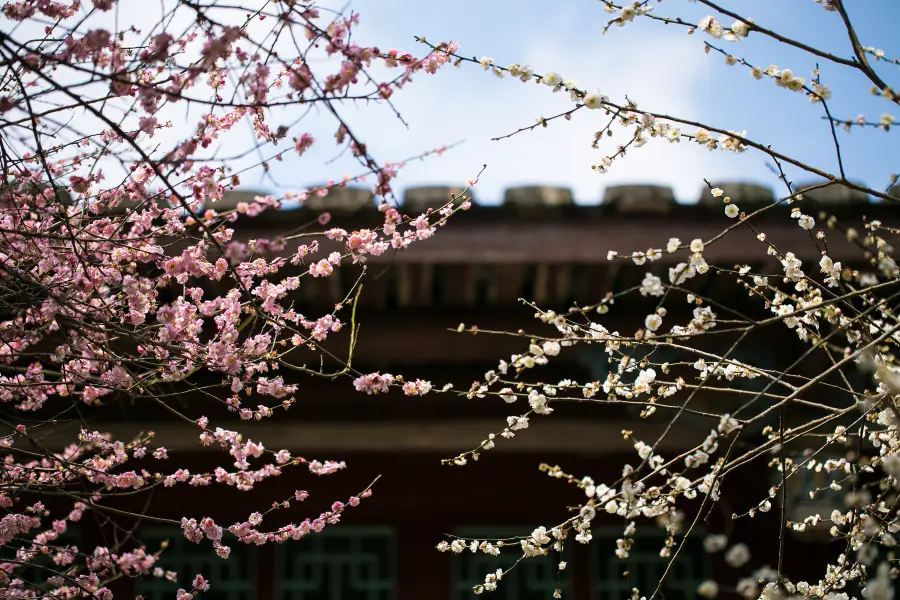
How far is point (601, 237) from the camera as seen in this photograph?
12.0 feet

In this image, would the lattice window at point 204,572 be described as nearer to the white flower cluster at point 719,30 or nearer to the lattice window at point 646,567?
the lattice window at point 646,567

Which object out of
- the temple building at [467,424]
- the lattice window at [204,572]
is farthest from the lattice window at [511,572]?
the lattice window at [204,572]

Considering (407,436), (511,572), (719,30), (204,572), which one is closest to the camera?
(719,30)

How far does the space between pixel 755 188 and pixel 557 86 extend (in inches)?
65.5

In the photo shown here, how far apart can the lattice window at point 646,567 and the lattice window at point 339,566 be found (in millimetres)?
1033

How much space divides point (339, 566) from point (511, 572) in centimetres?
86

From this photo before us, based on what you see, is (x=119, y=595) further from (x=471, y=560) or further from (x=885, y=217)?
(x=885, y=217)

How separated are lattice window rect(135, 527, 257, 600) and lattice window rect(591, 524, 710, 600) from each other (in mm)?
1732

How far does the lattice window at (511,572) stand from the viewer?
14.1ft

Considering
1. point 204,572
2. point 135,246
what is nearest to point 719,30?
point 135,246

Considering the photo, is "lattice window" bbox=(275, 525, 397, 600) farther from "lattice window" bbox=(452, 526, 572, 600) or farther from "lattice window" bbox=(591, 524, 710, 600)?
"lattice window" bbox=(591, 524, 710, 600)

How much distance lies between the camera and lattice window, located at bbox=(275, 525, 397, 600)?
4355 millimetres

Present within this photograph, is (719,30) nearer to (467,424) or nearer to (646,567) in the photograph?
(467,424)

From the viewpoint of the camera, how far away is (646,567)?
4.33m
